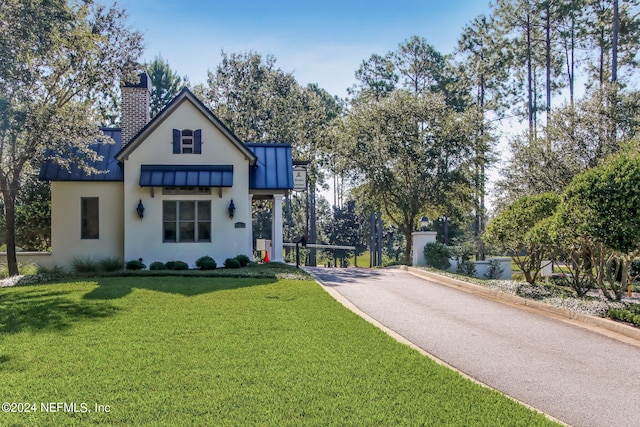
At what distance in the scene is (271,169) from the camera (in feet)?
74.3

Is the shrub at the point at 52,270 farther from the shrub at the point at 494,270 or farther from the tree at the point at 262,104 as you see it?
the tree at the point at 262,104

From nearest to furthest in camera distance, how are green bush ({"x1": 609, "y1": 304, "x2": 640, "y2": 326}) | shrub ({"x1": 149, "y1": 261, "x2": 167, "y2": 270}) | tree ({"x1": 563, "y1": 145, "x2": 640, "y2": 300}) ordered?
green bush ({"x1": 609, "y1": 304, "x2": 640, "y2": 326}), tree ({"x1": 563, "y1": 145, "x2": 640, "y2": 300}), shrub ({"x1": 149, "y1": 261, "x2": 167, "y2": 270})

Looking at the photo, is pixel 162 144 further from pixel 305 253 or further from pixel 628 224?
pixel 305 253

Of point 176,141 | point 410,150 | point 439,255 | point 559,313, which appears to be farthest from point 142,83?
point 559,313

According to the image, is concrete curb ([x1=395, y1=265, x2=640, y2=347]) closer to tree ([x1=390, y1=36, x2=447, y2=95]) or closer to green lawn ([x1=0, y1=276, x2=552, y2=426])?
green lawn ([x1=0, y1=276, x2=552, y2=426])

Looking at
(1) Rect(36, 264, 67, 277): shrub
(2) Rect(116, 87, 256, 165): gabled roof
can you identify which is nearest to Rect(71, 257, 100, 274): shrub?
(1) Rect(36, 264, 67, 277): shrub

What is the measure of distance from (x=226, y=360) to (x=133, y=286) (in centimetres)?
797

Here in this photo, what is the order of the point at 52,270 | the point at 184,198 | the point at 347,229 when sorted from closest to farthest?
1. the point at 52,270
2. the point at 184,198
3. the point at 347,229

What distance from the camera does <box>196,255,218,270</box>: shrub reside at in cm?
1961

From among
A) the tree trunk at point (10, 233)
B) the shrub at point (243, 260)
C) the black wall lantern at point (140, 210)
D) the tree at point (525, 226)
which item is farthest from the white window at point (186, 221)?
the tree at point (525, 226)

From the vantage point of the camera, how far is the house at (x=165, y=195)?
66.4 feet

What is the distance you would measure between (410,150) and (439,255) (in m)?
6.36

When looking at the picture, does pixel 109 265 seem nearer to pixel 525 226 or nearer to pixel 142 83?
pixel 142 83

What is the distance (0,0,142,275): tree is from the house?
1.59 meters
